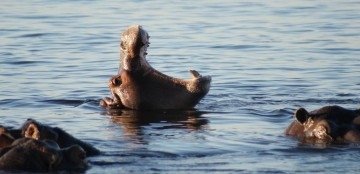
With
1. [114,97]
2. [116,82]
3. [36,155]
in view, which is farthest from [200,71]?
[36,155]

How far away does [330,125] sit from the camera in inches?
407

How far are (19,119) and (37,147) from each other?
3.36 metres

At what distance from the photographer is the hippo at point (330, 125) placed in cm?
1025

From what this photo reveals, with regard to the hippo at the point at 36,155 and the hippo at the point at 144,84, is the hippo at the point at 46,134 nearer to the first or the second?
the hippo at the point at 36,155

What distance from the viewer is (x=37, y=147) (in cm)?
866

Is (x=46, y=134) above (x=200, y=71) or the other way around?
above

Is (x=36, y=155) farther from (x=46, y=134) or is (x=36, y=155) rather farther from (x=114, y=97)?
(x=114, y=97)

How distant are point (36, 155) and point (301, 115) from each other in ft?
9.08

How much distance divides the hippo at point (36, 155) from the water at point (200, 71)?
37cm

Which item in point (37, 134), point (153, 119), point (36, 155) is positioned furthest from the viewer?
point (153, 119)

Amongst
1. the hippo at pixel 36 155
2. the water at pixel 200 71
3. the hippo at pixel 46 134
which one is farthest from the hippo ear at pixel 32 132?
the water at pixel 200 71

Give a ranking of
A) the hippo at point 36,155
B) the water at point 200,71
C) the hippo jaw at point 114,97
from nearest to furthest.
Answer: the hippo at point 36,155
the water at point 200,71
the hippo jaw at point 114,97

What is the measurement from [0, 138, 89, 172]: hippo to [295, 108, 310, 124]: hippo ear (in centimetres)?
237

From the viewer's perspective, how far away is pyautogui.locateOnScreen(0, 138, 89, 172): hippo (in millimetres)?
8672
